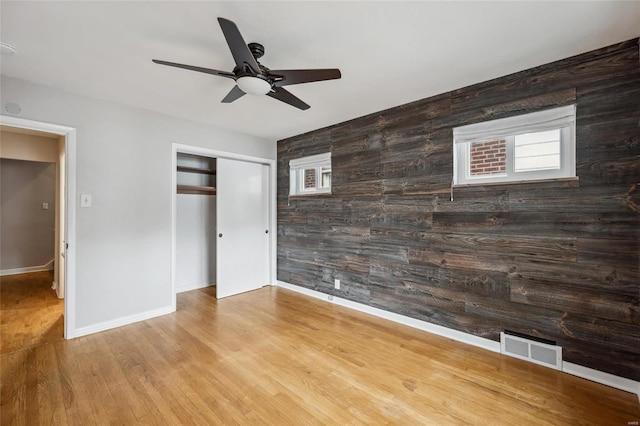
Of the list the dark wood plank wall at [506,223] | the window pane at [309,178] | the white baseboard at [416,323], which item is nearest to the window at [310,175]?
the window pane at [309,178]

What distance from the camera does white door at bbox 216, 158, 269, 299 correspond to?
410 centimetres

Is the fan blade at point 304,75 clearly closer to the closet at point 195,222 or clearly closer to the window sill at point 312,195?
the window sill at point 312,195

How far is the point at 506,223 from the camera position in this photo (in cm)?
247

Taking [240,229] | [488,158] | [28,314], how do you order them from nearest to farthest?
[488,158], [28,314], [240,229]

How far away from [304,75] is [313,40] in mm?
267

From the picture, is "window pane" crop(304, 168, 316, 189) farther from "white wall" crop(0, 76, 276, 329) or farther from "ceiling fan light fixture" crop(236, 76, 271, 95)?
"ceiling fan light fixture" crop(236, 76, 271, 95)

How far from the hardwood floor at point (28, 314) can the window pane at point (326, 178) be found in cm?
340

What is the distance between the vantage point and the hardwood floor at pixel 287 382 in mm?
1764

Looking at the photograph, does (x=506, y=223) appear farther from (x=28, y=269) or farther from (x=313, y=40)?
(x=28, y=269)

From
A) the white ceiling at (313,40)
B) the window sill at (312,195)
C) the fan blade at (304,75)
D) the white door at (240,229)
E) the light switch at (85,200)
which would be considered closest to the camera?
the white ceiling at (313,40)

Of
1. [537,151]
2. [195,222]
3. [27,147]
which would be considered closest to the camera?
[537,151]

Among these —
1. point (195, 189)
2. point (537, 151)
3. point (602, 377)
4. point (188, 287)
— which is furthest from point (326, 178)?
point (602, 377)

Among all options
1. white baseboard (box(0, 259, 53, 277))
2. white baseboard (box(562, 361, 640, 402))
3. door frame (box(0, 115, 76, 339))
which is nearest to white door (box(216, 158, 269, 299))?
door frame (box(0, 115, 76, 339))

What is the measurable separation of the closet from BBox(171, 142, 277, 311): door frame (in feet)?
2.04
